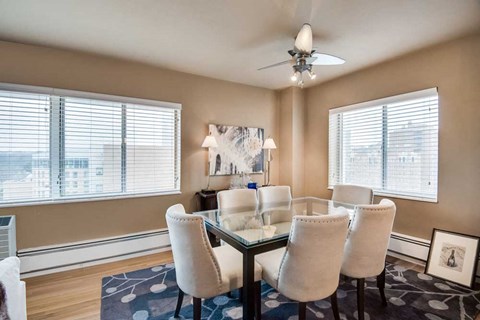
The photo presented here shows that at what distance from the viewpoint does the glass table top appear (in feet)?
6.11

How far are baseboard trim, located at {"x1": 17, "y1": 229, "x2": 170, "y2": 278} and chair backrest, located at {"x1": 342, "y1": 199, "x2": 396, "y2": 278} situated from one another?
251cm

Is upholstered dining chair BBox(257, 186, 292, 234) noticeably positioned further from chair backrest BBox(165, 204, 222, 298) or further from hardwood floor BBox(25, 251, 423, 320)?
hardwood floor BBox(25, 251, 423, 320)

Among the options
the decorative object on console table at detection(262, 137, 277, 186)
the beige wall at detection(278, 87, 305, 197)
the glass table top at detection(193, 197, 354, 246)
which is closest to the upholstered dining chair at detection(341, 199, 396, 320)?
the glass table top at detection(193, 197, 354, 246)

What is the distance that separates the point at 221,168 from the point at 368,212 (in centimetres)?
245

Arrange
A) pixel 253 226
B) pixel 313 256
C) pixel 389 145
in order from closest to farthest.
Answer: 1. pixel 313 256
2. pixel 253 226
3. pixel 389 145

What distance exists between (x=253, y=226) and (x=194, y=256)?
2.18 feet

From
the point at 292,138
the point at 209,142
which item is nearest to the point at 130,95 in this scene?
the point at 209,142

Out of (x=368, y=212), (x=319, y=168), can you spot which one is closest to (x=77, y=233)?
(x=368, y=212)

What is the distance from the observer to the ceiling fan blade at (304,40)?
6.92 feet

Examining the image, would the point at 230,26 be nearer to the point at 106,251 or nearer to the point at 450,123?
the point at 450,123

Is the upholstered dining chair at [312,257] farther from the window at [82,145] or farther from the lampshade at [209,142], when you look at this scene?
the window at [82,145]

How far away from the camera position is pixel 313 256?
1.52 metres

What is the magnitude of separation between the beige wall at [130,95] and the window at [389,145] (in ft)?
4.28

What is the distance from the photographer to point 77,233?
2926mm
